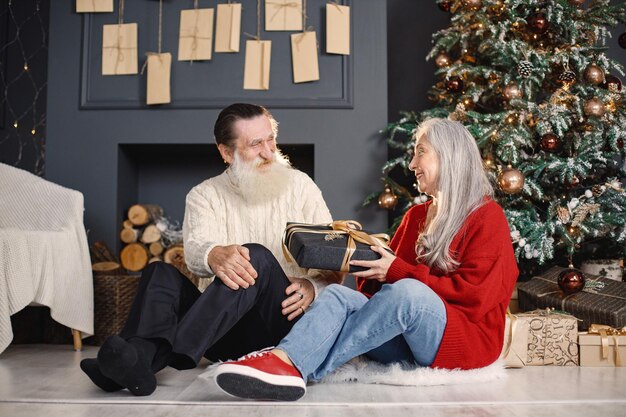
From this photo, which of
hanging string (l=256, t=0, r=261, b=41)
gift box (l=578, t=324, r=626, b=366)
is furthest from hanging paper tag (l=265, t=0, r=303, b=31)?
gift box (l=578, t=324, r=626, b=366)

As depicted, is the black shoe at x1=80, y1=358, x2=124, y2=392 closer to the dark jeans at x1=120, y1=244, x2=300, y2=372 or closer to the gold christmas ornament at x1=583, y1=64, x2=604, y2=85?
the dark jeans at x1=120, y1=244, x2=300, y2=372

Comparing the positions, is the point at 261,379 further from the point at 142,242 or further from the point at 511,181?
the point at 142,242

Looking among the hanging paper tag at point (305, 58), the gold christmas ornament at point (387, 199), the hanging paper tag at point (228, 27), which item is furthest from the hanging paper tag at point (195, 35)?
the gold christmas ornament at point (387, 199)

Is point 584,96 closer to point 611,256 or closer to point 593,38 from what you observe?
point 593,38

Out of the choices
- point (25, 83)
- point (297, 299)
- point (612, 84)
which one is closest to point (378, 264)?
point (297, 299)

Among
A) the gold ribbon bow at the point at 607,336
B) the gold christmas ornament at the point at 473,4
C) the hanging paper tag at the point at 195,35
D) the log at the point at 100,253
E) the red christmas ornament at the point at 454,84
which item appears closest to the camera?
the gold ribbon bow at the point at 607,336

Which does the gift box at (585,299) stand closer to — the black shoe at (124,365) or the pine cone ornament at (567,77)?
the pine cone ornament at (567,77)

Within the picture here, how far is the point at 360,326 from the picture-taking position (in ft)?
6.25

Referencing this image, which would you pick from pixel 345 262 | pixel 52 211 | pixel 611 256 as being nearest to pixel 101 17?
pixel 52 211

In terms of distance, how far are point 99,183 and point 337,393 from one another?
7.09ft

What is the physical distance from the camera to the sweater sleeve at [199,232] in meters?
2.17

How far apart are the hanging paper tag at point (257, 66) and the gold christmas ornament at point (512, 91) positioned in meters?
1.24

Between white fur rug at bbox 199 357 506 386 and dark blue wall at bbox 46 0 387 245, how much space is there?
56.4 inches

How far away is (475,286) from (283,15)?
83.8 inches
